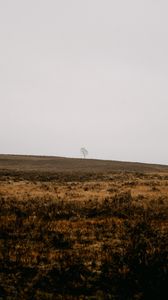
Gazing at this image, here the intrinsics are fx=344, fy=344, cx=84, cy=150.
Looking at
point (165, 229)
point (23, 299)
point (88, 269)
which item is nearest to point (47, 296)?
point (23, 299)

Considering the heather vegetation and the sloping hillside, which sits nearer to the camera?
the heather vegetation

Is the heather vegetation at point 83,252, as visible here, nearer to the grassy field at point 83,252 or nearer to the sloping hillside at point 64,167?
the grassy field at point 83,252

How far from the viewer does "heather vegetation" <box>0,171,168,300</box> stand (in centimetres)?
785

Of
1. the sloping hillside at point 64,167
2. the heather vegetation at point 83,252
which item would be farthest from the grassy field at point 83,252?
the sloping hillside at point 64,167

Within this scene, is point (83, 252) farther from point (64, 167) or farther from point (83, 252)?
point (64, 167)

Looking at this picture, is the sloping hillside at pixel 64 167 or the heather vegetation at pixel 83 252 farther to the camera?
the sloping hillside at pixel 64 167

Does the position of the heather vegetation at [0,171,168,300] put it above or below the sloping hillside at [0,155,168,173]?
below

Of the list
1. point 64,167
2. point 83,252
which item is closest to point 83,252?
point 83,252

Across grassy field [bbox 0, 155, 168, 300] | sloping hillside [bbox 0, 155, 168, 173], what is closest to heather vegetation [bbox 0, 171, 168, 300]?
grassy field [bbox 0, 155, 168, 300]

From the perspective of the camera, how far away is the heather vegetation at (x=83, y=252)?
7848mm

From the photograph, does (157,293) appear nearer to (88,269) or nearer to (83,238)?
(88,269)

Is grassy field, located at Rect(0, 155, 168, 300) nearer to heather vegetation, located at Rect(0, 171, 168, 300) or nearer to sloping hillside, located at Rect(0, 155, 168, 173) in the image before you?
heather vegetation, located at Rect(0, 171, 168, 300)

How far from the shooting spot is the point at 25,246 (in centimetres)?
1081

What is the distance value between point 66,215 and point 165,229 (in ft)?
15.8
